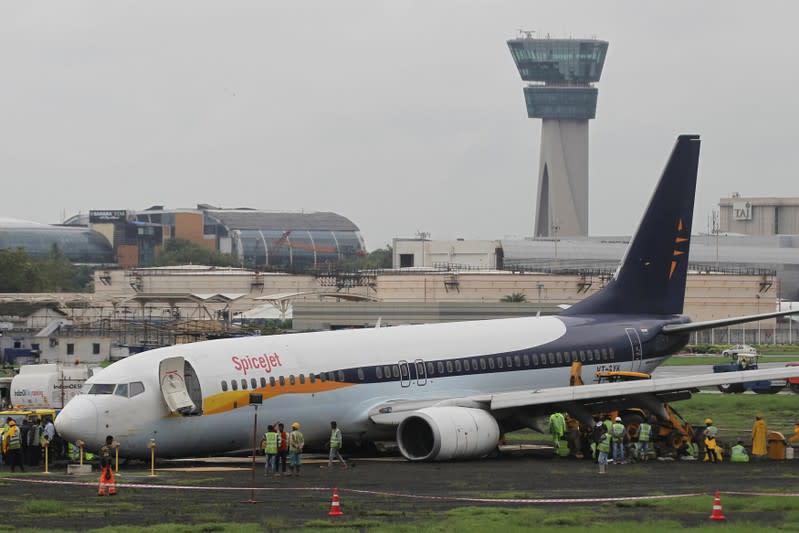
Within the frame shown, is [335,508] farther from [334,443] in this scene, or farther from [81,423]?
[81,423]

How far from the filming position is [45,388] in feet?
191

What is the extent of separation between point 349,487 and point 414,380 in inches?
381

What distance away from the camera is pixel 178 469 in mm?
45938

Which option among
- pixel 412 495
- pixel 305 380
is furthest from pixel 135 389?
pixel 412 495

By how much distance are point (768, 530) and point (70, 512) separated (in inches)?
604

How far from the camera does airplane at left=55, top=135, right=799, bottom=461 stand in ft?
148

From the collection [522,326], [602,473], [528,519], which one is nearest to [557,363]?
[522,326]

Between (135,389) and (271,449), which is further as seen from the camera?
(135,389)

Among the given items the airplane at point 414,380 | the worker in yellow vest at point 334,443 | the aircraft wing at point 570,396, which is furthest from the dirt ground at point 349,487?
the aircraft wing at point 570,396

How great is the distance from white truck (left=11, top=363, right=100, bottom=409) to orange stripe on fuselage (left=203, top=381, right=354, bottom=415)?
1414cm

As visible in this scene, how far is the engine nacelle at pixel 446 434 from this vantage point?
46938 millimetres

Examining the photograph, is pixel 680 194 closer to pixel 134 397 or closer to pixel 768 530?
pixel 134 397

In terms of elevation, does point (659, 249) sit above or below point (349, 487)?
above

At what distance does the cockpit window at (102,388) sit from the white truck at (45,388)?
42.5 feet
